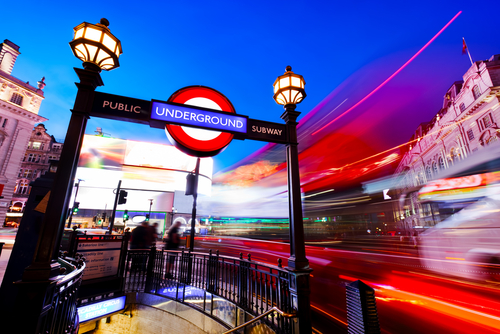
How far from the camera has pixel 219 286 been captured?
6.56 metres

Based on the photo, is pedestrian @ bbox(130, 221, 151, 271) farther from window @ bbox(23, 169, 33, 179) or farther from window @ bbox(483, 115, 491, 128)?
window @ bbox(23, 169, 33, 179)

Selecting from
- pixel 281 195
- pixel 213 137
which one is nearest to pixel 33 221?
pixel 213 137

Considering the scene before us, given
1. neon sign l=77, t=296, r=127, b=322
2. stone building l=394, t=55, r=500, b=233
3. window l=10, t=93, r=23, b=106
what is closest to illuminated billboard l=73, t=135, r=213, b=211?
neon sign l=77, t=296, r=127, b=322

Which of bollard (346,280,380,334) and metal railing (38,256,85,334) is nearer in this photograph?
bollard (346,280,380,334)

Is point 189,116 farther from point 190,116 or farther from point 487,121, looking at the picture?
point 487,121

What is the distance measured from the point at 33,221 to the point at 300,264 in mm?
5300

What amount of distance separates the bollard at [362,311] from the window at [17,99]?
57.2 metres

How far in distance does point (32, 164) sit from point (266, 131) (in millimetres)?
65838

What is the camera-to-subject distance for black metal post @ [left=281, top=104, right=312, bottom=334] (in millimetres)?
3648

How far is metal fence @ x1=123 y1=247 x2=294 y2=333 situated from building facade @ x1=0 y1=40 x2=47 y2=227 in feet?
138

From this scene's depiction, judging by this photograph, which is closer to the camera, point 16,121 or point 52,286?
point 52,286

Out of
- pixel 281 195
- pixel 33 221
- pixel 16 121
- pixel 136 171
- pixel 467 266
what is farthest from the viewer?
pixel 16 121

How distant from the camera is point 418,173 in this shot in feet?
126

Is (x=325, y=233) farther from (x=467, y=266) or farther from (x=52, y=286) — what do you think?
(x=52, y=286)
